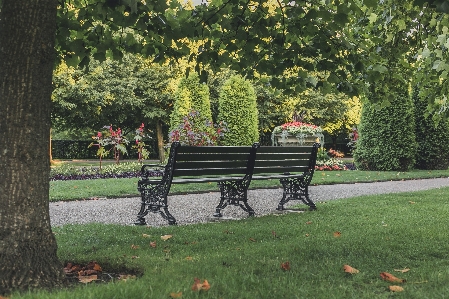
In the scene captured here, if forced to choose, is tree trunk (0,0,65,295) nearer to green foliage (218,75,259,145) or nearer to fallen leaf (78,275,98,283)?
fallen leaf (78,275,98,283)

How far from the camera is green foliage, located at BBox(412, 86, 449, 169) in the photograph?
18.6m

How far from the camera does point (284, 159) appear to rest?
7848mm

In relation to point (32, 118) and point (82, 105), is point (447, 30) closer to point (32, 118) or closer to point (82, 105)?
point (32, 118)

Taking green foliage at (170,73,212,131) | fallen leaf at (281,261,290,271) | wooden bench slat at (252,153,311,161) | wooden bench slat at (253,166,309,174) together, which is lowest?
fallen leaf at (281,261,290,271)

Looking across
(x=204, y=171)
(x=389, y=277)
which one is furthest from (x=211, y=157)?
(x=389, y=277)

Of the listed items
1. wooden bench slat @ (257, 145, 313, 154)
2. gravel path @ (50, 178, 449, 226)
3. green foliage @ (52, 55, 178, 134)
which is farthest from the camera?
green foliage @ (52, 55, 178, 134)

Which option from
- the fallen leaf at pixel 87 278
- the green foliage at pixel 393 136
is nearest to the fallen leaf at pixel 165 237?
the fallen leaf at pixel 87 278

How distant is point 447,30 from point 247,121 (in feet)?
56.9

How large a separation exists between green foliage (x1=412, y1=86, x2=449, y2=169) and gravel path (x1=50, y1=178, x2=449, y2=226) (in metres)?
8.60

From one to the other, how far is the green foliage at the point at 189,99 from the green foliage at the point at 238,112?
2.75ft

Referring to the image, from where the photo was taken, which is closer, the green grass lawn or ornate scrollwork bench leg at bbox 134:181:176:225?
ornate scrollwork bench leg at bbox 134:181:176:225

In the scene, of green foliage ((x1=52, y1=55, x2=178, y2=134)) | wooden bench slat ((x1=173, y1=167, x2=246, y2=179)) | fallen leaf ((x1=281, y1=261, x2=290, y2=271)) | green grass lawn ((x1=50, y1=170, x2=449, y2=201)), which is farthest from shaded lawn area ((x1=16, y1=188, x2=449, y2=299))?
green foliage ((x1=52, y1=55, x2=178, y2=134))

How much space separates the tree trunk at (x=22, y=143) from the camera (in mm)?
3258

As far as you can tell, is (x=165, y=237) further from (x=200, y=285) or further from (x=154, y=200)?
(x=200, y=285)
